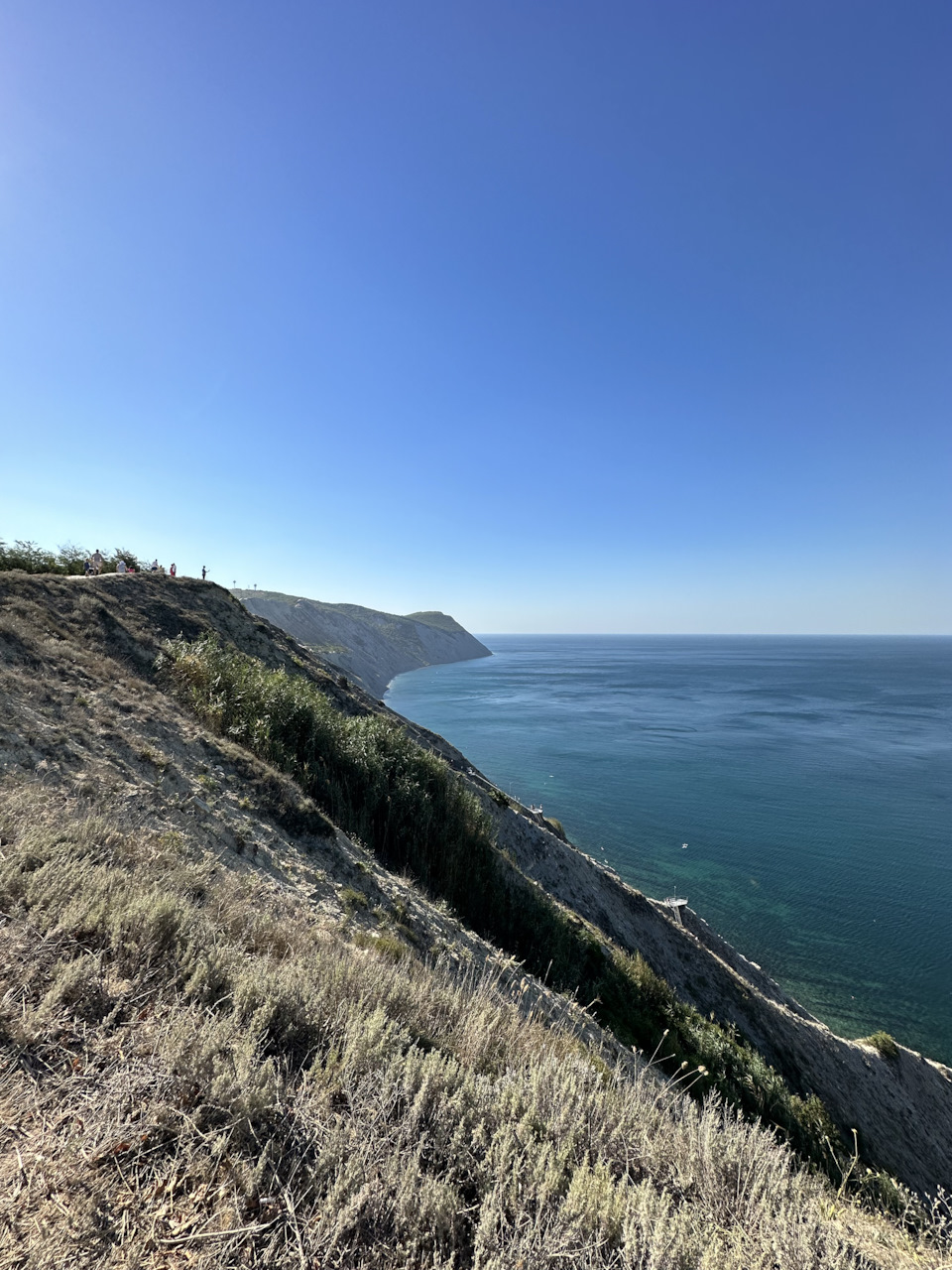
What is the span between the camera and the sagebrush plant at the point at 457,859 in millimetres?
13289

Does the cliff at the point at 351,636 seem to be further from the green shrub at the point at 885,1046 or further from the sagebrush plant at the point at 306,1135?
the sagebrush plant at the point at 306,1135

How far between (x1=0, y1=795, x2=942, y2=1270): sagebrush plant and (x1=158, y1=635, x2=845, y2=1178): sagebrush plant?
933 centimetres

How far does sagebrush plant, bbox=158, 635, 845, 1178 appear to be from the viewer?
13.3m

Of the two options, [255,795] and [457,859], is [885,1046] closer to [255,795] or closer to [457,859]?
[457,859]

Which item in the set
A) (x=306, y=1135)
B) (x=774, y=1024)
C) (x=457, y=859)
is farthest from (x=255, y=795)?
(x=774, y=1024)

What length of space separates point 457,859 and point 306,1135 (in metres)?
12.7

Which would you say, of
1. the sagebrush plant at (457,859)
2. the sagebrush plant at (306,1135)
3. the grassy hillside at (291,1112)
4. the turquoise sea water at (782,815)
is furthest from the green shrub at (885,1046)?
the sagebrush plant at (306,1135)

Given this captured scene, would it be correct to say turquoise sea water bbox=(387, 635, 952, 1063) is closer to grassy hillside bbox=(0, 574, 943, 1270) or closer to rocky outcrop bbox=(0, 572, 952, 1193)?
rocky outcrop bbox=(0, 572, 952, 1193)

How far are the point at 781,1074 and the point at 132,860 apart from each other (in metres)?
20.2

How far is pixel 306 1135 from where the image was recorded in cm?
321

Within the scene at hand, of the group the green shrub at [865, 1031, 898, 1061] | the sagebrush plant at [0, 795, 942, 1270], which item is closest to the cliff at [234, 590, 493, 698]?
the green shrub at [865, 1031, 898, 1061]

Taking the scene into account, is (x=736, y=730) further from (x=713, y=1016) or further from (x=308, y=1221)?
(x=308, y=1221)

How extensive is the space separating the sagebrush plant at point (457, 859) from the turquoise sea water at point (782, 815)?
12.8m

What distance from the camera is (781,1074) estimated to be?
1591cm
